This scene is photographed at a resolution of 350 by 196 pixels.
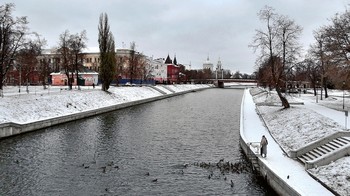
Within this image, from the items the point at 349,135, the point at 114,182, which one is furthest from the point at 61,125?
the point at 349,135

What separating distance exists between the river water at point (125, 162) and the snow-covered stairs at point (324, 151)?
2.76 meters

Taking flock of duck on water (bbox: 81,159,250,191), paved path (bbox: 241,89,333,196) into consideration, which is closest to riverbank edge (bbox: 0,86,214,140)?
flock of duck on water (bbox: 81,159,250,191)

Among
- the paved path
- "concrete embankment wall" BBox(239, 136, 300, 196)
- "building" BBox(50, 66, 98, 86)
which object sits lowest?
"concrete embankment wall" BBox(239, 136, 300, 196)

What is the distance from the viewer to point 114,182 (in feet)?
56.0

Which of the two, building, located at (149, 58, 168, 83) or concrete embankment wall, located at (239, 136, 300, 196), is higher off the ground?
building, located at (149, 58, 168, 83)

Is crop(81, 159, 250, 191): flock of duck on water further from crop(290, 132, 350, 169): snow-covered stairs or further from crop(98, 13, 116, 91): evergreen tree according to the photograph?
crop(98, 13, 116, 91): evergreen tree

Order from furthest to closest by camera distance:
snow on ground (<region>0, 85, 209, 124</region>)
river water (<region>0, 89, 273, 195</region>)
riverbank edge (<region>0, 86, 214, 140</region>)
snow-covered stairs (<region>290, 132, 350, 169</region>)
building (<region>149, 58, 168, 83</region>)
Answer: building (<region>149, 58, 168, 83</region>), snow on ground (<region>0, 85, 209, 124</region>), riverbank edge (<region>0, 86, 214, 140</region>), river water (<region>0, 89, 273, 195</region>), snow-covered stairs (<region>290, 132, 350, 169</region>)

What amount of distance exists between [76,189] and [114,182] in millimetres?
1975

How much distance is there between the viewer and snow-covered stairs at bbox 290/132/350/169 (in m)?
15.8

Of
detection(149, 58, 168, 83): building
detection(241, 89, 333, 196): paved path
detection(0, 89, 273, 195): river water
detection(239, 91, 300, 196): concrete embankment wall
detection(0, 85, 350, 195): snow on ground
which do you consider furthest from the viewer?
detection(149, 58, 168, 83): building

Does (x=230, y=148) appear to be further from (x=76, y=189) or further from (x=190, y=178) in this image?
(x=76, y=189)

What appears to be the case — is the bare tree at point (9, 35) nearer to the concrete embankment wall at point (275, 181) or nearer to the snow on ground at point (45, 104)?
the snow on ground at point (45, 104)

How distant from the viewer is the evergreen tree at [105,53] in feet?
207

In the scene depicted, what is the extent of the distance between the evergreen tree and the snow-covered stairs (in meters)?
49.6
